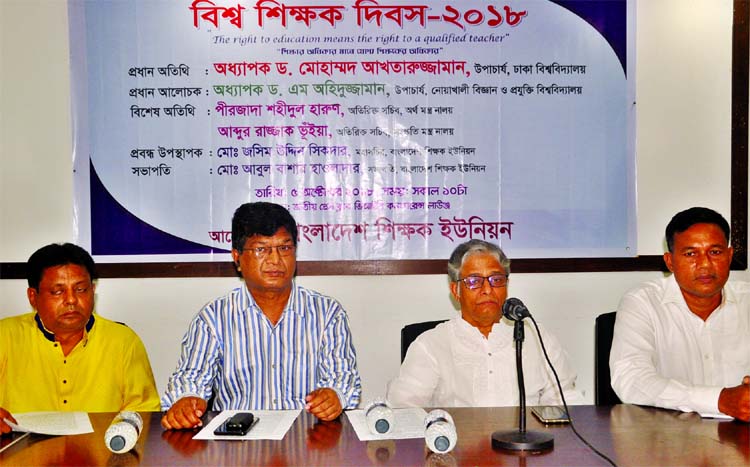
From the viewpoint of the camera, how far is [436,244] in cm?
423

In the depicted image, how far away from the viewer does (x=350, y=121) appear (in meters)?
4.20

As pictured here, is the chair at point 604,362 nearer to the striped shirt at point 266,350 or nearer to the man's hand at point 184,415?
the striped shirt at point 266,350

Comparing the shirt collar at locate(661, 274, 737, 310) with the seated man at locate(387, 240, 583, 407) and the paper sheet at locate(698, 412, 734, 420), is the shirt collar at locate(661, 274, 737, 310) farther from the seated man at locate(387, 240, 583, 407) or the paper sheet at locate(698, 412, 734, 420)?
the paper sheet at locate(698, 412, 734, 420)

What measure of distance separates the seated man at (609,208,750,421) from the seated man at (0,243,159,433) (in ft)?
6.21

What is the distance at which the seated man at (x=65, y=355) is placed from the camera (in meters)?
3.22

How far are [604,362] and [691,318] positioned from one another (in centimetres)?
39

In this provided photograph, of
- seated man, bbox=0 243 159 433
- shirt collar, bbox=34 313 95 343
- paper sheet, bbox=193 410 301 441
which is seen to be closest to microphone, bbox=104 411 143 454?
paper sheet, bbox=193 410 301 441

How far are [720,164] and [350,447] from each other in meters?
2.81

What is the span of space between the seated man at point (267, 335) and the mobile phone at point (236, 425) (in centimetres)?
48

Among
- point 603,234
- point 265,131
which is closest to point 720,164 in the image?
point 603,234

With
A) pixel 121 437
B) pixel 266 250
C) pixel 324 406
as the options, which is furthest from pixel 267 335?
pixel 121 437

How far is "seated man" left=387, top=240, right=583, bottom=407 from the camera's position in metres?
3.19

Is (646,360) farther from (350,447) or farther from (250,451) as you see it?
(250,451)

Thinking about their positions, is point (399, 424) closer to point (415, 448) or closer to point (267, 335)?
point (415, 448)
